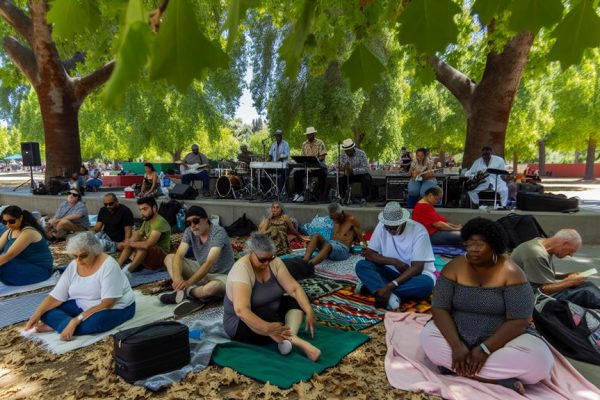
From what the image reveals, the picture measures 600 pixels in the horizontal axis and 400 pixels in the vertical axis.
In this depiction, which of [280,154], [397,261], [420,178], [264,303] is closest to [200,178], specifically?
[280,154]

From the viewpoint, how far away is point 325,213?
923 centimetres

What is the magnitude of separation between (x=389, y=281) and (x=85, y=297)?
3386 millimetres

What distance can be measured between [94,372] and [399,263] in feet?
11.0

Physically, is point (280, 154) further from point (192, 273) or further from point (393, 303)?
point (393, 303)

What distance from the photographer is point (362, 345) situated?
152 inches

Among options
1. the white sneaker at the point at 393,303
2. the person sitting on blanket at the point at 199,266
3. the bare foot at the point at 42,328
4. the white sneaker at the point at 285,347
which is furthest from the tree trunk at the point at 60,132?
the white sneaker at the point at 285,347

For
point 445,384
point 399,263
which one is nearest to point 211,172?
point 399,263

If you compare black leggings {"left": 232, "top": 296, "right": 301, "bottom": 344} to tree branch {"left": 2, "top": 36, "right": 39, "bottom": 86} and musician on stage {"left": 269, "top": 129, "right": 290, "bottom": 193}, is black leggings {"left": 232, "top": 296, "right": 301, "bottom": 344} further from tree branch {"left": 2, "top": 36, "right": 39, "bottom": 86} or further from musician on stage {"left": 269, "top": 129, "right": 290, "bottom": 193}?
tree branch {"left": 2, "top": 36, "right": 39, "bottom": 86}

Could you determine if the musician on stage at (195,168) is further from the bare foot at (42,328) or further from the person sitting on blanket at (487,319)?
the person sitting on blanket at (487,319)

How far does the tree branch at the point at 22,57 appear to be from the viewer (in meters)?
12.3

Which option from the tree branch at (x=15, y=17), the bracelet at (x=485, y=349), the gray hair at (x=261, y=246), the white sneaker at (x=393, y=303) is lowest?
the white sneaker at (x=393, y=303)

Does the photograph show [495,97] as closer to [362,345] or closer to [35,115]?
[362,345]

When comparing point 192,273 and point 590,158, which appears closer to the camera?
point 192,273

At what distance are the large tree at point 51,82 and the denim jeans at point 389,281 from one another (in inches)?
399
